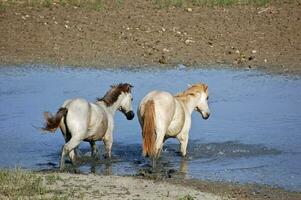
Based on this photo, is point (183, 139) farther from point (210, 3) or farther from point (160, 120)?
point (210, 3)

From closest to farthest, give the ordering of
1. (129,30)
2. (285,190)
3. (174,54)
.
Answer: (285,190), (174,54), (129,30)

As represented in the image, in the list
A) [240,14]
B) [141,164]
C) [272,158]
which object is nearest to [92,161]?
[141,164]

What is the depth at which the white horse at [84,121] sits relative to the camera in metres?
11.4

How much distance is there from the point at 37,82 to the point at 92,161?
5180 millimetres

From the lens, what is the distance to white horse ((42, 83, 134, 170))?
1136 cm

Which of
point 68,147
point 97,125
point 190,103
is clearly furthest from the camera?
point 190,103

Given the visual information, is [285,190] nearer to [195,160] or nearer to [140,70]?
[195,160]

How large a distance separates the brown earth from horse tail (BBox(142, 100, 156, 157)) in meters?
7.16

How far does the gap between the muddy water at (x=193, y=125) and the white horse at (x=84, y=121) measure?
0.40 m

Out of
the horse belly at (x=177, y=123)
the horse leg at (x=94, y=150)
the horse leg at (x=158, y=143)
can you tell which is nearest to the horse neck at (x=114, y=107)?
the horse leg at (x=94, y=150)

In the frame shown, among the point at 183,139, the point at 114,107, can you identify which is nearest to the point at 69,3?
the point at 114,107

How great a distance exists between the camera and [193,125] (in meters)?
14.5

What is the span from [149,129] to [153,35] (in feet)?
31.2

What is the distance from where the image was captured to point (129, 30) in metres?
21.4
